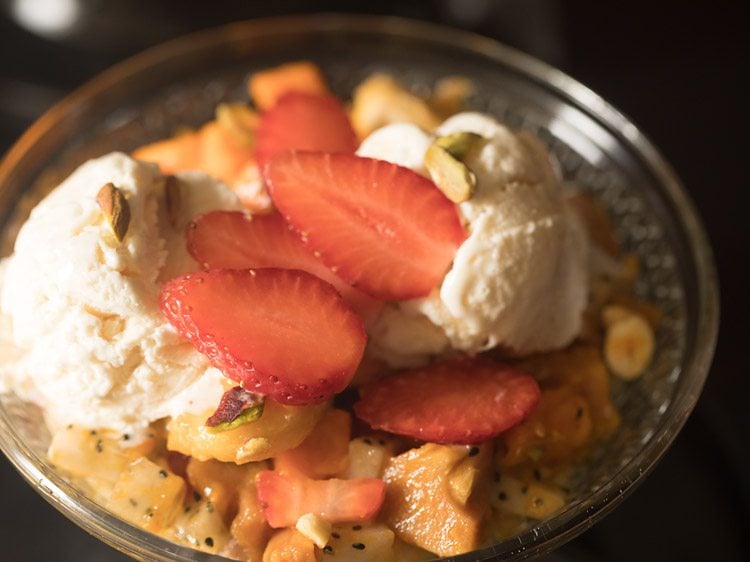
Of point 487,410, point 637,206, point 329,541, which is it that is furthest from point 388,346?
point 637,206

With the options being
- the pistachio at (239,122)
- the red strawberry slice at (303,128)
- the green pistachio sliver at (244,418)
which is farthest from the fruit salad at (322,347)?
the pistachio at (239,122)

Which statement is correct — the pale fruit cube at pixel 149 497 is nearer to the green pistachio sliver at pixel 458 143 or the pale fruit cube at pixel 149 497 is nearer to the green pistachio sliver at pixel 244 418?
the green pistachio sliver at pixel 244 418

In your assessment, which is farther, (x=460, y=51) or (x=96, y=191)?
(x=460, y=51)

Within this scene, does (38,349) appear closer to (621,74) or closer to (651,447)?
(651,447)

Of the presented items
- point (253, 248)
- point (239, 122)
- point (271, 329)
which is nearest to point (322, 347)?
point (271, 329)

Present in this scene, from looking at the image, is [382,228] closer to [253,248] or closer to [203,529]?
[253,248]

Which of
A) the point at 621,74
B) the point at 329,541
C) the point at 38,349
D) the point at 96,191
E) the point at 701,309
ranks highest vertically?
the point at 621,74
